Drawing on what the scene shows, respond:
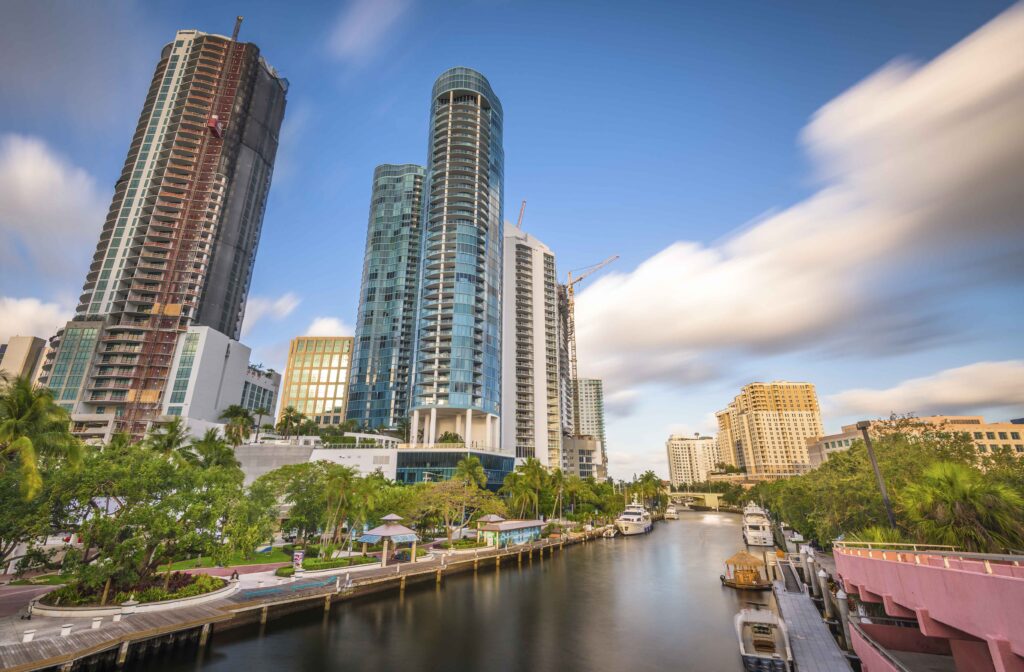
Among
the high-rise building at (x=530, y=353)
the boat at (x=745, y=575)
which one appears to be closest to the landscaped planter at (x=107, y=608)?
the boat at (x=745, y=575)

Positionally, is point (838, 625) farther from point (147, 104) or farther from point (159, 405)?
point (147, 104)

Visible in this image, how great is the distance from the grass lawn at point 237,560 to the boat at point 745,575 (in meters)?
48.2

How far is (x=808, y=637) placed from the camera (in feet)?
92.8

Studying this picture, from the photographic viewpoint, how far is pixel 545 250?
180m

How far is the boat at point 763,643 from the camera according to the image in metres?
25.2

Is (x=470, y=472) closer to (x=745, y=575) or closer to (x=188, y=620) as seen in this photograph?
(x=745, y=575)

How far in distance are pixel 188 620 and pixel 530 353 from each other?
132 meters

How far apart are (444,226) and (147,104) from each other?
107452 mm

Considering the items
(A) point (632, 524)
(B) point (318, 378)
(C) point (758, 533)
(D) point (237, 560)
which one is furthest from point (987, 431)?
(B) point (318, 378)

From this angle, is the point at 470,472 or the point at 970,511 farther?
the point at 470,472

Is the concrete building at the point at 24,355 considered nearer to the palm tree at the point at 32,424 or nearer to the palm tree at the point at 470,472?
the palm tree at the point at 470,472

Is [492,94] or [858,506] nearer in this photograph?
[858,506]

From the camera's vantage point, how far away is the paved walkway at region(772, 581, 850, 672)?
23.9 meters

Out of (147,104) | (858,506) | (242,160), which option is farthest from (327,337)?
(858,506)
